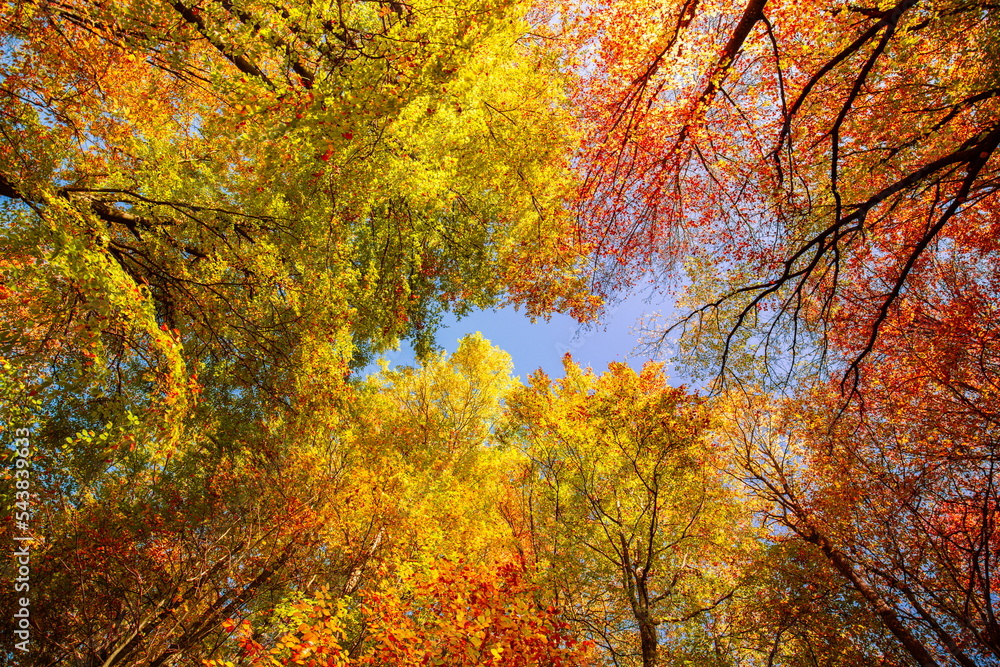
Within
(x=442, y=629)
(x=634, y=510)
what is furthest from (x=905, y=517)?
(x=442, y=629)

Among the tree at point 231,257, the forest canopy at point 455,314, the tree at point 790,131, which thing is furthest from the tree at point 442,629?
the tree at point 790,131

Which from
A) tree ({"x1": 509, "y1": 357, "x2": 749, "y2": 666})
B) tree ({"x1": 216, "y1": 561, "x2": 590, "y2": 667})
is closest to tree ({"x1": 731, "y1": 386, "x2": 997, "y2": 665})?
tree ({"x1": 509, "y1": 357, "x2": 749, "y2": 666})

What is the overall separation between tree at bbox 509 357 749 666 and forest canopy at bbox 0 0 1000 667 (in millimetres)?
74

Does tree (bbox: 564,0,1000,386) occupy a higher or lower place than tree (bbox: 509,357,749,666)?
higher

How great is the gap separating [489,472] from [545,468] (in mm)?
3845

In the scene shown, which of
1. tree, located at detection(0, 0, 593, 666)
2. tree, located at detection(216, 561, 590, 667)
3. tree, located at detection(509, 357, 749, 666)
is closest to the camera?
tree, located at detection(0, 0, 593, 666)

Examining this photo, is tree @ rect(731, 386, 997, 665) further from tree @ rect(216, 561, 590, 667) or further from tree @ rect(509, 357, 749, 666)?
tree @ rect(216, 561, 590, 667)

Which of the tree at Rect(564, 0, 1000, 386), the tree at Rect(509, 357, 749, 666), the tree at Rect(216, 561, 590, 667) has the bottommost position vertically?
the tree at Rect(216, 561, 590, 667)

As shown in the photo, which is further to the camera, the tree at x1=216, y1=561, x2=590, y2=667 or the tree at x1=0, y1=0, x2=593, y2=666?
the tree at x1=216, y1=561, x2=590, y2=667

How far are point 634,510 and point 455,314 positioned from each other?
4.76 metres

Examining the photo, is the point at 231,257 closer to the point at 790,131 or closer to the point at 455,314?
the point at 455,314

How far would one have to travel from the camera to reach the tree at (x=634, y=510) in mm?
6629

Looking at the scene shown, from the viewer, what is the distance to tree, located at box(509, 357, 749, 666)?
261 inches

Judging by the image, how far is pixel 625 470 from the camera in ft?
25.0
